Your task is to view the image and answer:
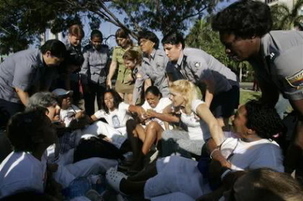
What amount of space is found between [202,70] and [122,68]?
2647mm

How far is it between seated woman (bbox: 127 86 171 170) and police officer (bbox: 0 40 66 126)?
1311 millimetres

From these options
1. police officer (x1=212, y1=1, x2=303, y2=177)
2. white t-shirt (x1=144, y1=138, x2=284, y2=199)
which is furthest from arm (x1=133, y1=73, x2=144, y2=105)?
police officer (x1=212, y1=1, x2=303, y2=177)

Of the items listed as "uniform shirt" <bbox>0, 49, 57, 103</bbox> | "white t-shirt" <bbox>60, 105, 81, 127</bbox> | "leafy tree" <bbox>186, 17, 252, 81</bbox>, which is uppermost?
"uniform shirt" <bbox>0, 49, 57, 103</bbox>

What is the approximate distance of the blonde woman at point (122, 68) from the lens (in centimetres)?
643

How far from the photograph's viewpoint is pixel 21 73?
391 cm

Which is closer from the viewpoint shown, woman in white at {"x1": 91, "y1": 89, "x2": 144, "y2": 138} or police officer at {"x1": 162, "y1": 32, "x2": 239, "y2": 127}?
police officer at {"x1": 162, "y1": 32, "x2": 239, "y2": 127}

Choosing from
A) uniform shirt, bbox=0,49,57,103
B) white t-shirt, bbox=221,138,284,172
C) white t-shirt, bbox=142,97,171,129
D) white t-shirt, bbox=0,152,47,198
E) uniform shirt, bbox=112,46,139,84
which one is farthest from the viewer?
uniform shirt, bbox=112,46,139,84

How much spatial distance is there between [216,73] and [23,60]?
2.07 metres

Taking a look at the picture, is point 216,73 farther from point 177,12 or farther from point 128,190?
point 177,12

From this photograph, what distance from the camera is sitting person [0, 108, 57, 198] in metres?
2.55

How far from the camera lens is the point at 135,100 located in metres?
6.35

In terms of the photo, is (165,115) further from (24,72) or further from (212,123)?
(24,72)

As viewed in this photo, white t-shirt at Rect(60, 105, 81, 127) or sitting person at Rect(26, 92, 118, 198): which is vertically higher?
white t-shirt at Rect(60, 105, 81, 127)

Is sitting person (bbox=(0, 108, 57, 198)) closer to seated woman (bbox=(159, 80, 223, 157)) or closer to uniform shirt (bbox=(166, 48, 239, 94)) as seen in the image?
seated woman (bbox=(159, 80, 223, 157))
